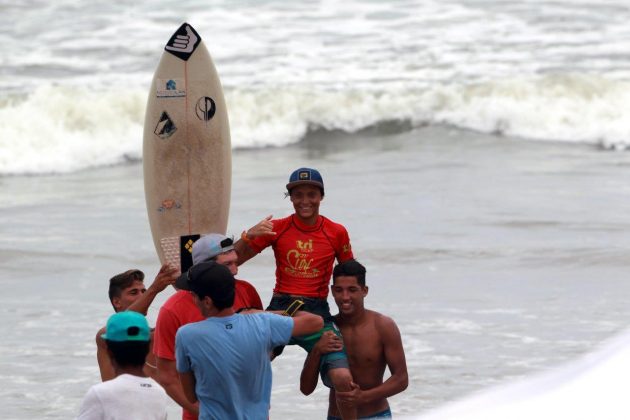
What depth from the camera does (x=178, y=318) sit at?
5352 millimetres

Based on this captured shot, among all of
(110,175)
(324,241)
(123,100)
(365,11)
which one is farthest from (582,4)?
(324,241)

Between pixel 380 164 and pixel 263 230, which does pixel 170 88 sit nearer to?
pixel 263 230

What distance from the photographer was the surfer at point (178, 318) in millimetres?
5266

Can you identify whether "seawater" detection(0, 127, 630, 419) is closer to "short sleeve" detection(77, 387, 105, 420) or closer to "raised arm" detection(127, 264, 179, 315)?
"raised arm" detection(127, 264, 179, 315)

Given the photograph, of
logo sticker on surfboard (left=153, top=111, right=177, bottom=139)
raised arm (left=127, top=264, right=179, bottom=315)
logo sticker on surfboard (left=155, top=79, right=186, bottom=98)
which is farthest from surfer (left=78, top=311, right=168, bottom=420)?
logo sticker on surfboard (left=155, top=79, right=186, bottom=98)

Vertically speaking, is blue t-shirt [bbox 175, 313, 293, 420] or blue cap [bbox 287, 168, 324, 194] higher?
blue cap [bbox 287, 168, 324, 194]

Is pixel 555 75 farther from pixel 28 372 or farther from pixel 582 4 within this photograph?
pixel 28 372

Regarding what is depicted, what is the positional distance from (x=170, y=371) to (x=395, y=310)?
14.8 ft

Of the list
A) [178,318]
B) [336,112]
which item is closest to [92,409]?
[178,318]

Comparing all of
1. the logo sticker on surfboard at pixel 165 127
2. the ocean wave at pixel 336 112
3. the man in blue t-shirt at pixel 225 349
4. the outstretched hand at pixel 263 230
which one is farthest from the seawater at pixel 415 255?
the man in blue t-shirt at pixel 225 349

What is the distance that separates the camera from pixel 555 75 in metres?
20.2

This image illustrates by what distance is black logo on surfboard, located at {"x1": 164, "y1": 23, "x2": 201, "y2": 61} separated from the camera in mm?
7539

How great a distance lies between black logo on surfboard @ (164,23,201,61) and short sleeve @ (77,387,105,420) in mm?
3630

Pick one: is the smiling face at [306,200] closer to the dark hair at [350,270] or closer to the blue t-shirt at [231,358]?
the dark hair at [350,270]
